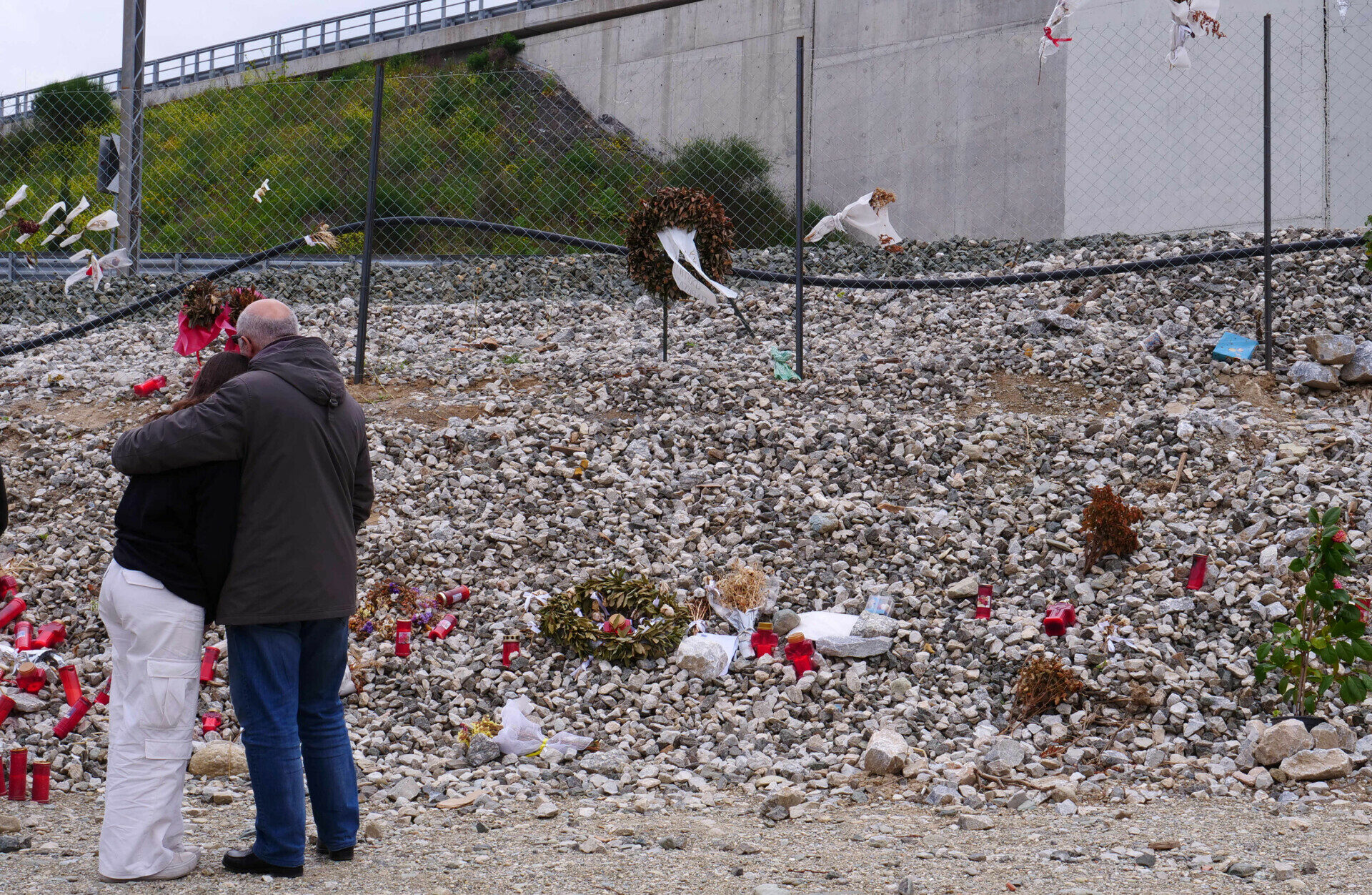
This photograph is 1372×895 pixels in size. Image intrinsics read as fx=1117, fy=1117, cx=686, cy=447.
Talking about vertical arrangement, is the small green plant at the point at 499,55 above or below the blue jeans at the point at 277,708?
above

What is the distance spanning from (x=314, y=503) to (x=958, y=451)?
11.8 feet

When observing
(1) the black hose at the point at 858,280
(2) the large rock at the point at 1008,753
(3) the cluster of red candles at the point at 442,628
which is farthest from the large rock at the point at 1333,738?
(1) the black hose at the point at 858,280

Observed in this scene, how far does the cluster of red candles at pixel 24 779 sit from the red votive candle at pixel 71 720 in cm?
41

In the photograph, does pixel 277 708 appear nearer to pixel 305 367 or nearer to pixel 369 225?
pixel 305 367

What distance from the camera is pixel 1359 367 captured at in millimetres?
6152

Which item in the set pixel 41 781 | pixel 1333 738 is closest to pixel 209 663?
pixel 41 781

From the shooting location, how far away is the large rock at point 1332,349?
20.4 feet

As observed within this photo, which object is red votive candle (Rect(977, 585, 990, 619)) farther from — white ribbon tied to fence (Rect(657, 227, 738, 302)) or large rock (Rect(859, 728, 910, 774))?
white ribbon tied to fence (Rect(657, 227, 738, 302))

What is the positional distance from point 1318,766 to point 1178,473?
2043 millimetres

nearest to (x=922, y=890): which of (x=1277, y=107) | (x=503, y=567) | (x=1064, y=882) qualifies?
(x=1064, y=882)

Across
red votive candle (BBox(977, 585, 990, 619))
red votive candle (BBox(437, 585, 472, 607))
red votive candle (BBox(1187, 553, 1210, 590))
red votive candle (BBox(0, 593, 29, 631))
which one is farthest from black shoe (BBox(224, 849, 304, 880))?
red votive candle (BBox(1187, 553, 1210, 590))

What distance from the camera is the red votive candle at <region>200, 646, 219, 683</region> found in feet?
13.1

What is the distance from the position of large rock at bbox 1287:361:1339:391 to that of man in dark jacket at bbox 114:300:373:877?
216 inches

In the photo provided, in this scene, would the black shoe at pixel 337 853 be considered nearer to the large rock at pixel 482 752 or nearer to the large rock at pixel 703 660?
the large rock at pixel 482 752
